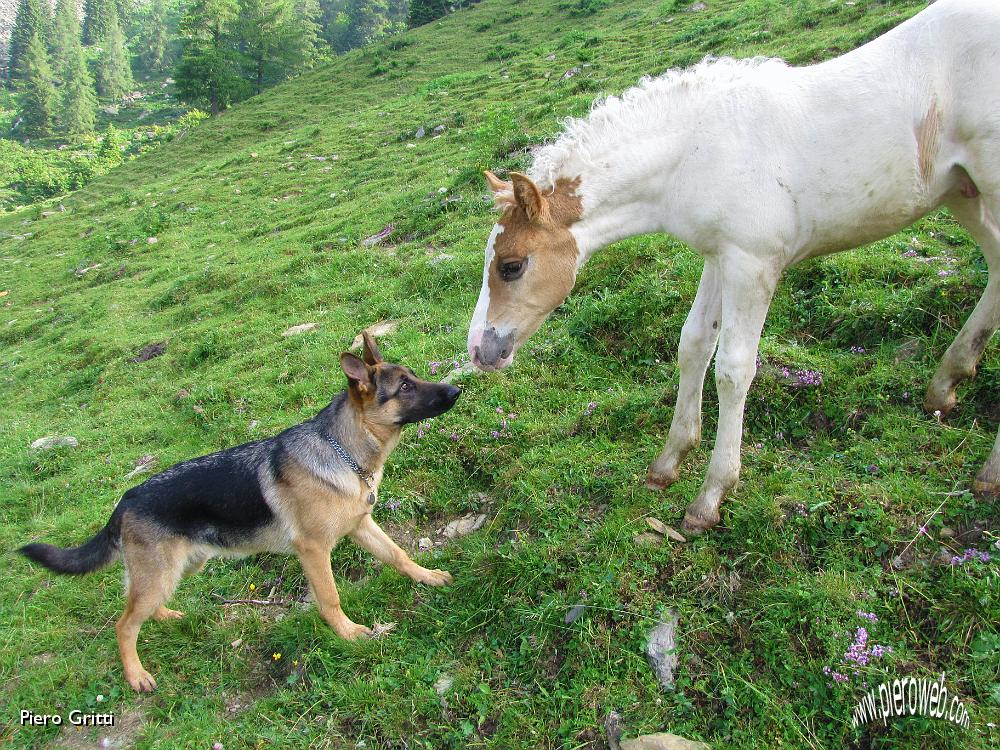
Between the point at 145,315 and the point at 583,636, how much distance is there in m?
11.7

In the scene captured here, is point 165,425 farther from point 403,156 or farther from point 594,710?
point 403,156

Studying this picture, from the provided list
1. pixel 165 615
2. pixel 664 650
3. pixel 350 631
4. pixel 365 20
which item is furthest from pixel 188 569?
pixel 365 20

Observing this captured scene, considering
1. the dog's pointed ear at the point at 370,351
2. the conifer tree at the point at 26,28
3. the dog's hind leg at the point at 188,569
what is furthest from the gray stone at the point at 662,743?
the conifer tree at the point at 26,28

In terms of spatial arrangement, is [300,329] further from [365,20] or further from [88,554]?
[365,20]

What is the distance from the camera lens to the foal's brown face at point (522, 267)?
3.98 m

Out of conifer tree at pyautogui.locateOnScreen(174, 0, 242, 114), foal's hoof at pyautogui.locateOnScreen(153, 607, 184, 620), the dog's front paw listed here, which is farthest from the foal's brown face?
conifer tree at pyautogui.locateOnScreen(174, 0, 242, 114)

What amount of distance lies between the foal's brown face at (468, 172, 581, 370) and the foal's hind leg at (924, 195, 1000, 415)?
7.94 feet

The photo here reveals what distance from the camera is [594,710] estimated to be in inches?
132

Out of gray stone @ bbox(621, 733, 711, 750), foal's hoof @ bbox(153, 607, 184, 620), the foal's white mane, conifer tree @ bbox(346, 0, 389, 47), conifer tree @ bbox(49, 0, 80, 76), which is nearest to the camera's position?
gray stone @ bbox(621, 733, 711, 750)

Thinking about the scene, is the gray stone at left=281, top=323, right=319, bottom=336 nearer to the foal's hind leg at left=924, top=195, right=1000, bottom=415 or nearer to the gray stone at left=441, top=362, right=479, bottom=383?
the gray stone at left=441, top=362, right=479, bottom=383

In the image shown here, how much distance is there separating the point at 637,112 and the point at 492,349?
1.73m

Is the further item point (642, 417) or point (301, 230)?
point (301, 230)

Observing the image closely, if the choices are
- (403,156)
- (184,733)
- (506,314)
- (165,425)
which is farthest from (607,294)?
(403,156)

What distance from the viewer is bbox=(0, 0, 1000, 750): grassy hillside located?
10.9 ft
